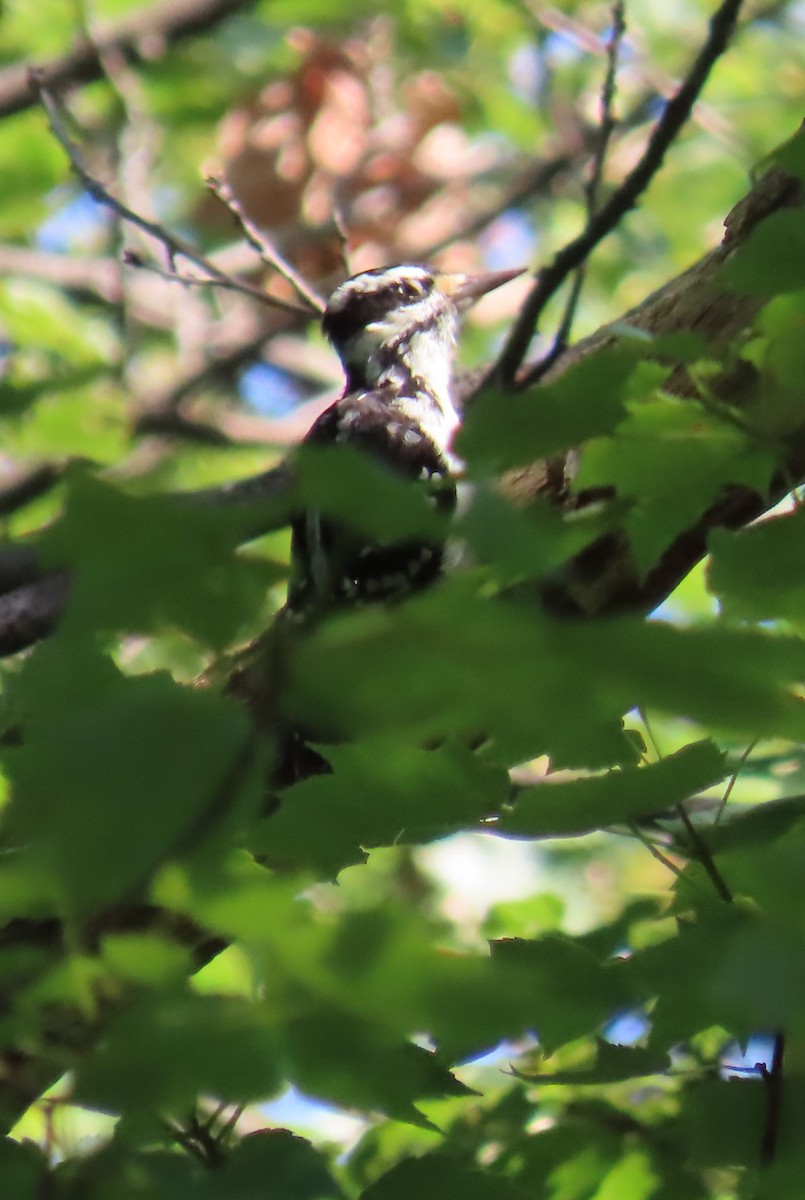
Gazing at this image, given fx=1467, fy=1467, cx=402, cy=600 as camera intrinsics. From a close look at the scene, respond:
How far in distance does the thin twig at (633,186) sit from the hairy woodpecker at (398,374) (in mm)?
430

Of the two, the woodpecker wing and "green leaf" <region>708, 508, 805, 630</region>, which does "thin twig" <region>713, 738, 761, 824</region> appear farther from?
the woodpecker wing

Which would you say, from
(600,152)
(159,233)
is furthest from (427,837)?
(159,233)

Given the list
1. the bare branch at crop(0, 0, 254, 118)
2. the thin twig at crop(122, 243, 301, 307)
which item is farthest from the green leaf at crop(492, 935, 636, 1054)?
the bare branch at crop(0, 0, 254, 118)

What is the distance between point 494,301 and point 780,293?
673cm

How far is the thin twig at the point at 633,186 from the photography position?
118 inches

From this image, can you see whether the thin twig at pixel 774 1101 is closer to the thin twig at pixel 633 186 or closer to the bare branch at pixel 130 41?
the thin twig at pixel 633 186

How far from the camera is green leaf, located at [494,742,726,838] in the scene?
1.42m

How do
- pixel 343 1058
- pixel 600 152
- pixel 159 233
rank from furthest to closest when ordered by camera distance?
pixel 159 233, pixel 600 152, pixel 343 1058

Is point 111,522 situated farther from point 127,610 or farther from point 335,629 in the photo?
point 335,629

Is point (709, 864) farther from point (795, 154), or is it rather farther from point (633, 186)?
point (633, 186)

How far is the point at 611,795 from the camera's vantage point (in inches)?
55.7

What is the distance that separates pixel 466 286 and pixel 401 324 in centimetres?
32

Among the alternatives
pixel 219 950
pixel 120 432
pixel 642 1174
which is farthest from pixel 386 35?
pixel 642 1174

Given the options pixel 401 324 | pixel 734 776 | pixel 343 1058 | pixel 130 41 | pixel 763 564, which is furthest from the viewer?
pixel 130 41
